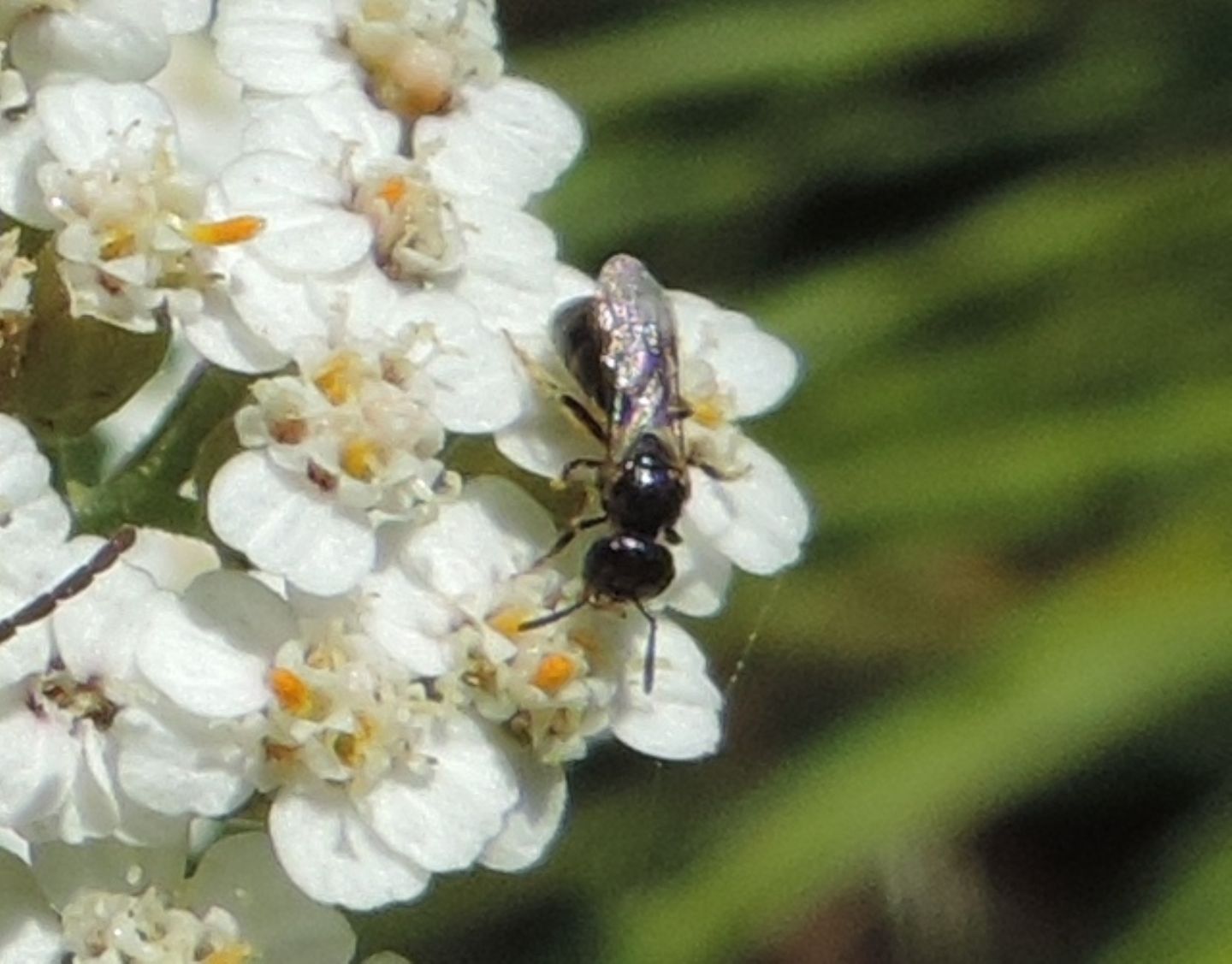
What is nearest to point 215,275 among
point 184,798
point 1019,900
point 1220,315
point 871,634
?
point 184,798

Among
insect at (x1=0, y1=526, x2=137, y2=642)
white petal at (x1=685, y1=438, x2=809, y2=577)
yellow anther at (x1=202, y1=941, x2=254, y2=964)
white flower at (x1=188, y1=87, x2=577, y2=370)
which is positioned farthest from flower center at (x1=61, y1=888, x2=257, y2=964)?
white petal at (x1=685, y1=438, x2=809, y2=577)

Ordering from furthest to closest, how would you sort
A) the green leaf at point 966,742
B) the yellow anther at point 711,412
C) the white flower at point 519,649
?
the green leaf at point 966,742
the yellow anther at point 711,412
the white flower at point 519,649

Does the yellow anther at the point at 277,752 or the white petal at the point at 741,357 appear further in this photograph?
the white petal at the point at 741,357

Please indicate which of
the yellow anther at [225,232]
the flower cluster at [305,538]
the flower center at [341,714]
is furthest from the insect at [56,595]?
the yellow anther at [225,232]

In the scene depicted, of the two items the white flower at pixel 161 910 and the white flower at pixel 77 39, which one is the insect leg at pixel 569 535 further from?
the white flower at pixel 77 39

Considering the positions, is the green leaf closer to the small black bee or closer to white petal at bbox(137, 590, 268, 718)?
the small black bee

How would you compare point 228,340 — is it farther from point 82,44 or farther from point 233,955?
point 233,955
